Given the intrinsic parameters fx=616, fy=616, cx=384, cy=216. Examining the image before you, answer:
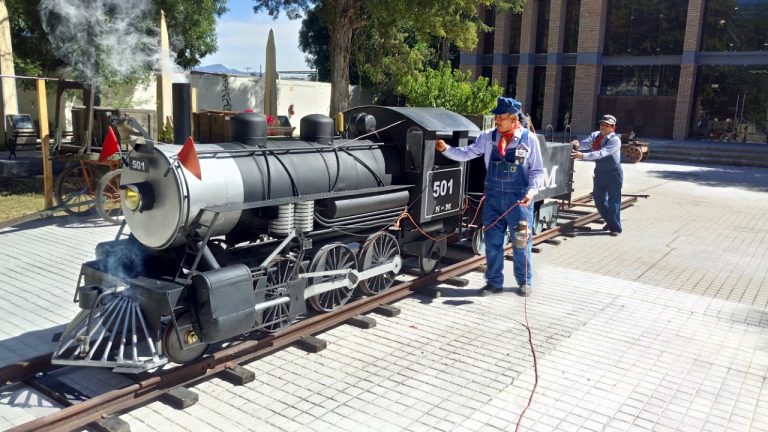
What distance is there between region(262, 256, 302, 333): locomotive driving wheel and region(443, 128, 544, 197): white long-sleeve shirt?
2.44 m

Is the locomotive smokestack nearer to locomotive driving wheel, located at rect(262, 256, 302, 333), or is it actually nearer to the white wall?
locomotive driving wheel, located at rect(262, 256, 302, 333)

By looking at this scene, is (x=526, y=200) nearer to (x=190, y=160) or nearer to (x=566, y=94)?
(x=190, y=160)

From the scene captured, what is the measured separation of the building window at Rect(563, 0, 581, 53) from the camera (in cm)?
3158

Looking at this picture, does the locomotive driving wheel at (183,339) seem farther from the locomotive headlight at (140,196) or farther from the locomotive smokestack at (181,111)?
the locomotive smokestack at (181,111)

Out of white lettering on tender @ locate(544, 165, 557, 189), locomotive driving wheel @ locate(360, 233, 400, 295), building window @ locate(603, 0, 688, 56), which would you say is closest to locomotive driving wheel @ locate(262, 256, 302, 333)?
locomotive driving wheel @ locate(360, 233, 400, 295)

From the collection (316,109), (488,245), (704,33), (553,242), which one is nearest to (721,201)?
(553,242)

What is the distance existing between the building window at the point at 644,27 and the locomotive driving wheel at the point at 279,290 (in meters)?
29.0

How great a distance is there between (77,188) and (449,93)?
447 inches

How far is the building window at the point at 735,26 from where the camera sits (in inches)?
1083

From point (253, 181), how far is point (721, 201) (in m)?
13.9

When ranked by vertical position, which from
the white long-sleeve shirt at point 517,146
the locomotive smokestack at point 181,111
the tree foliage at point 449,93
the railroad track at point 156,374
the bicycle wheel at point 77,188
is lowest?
the railroad track at point 156,374

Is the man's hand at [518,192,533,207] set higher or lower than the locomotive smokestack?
lower

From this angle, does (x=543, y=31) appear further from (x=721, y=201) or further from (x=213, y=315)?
(x=213, y=315)

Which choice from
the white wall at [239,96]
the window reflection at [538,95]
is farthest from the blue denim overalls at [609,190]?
the window reflection at [538,95]
